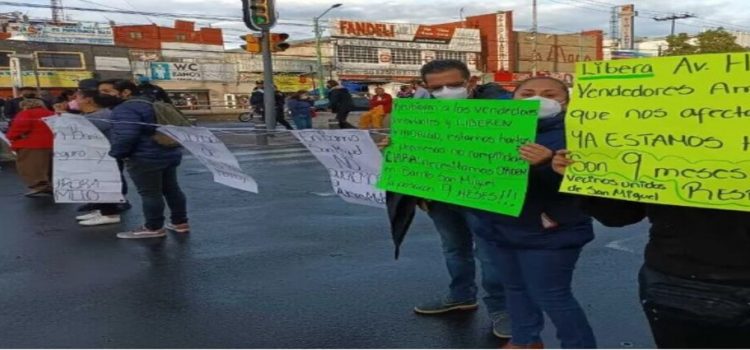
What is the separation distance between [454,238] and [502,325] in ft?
1.88

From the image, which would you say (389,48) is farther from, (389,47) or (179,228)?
(179,228)

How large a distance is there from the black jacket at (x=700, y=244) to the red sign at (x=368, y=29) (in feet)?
205

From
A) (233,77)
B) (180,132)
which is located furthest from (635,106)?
(233,77)

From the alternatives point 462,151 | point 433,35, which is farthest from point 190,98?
point 462,151

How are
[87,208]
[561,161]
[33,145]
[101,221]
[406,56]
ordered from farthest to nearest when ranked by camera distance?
[406,56], [33,145], [87,208], [101,221], [561,161]

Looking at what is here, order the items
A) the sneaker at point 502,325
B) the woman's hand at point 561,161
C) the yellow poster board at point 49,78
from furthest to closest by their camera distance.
Result: 1. the yellow poster board at point 49,78
2. the sneaker at point 502,325
3. the woman's hand at point 561,161

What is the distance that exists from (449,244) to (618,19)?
8717 cm

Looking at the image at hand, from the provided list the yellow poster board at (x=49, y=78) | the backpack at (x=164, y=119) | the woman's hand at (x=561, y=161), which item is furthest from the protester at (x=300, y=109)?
the yellow poster board at (x=49, y=78)

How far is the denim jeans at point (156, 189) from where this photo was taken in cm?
626

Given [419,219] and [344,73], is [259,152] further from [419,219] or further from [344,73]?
[344,73]

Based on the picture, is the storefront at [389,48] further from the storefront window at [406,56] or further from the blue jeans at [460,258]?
the blue jeans at [460,258]

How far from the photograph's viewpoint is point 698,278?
2018mm

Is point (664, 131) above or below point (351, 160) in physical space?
above

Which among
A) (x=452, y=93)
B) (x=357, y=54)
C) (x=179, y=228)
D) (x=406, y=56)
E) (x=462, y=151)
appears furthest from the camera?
(x=406, y=56)
